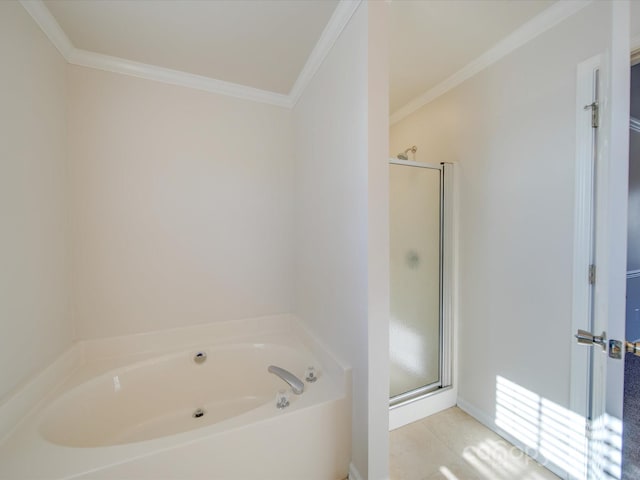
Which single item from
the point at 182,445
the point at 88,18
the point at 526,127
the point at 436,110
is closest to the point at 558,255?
the point at 526,127

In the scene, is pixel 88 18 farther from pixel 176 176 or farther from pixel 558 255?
pixel 558 255

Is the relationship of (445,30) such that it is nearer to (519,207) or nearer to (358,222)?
(519,207)

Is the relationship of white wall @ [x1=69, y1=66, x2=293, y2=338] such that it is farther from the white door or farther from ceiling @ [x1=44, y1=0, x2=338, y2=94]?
the white door

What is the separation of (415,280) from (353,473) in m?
1.21

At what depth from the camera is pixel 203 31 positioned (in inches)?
55.6

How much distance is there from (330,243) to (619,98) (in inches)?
46.6

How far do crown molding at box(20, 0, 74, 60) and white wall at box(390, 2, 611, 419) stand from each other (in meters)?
2.49

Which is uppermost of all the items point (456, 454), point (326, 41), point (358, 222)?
point (326, 41)

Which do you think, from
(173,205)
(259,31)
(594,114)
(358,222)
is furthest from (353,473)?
(259,31)

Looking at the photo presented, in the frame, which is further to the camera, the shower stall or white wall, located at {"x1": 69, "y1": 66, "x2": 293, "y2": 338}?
the shower stall

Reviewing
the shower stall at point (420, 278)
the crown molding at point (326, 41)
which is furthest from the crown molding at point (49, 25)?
the shower stall at point (420, 278)

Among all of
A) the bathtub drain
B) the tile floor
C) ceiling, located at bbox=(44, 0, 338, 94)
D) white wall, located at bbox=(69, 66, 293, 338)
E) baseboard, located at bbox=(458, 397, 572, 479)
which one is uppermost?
ceiling, located at bbox=(44, 0, 338, 94)

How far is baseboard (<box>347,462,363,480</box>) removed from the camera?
1226 millimetres

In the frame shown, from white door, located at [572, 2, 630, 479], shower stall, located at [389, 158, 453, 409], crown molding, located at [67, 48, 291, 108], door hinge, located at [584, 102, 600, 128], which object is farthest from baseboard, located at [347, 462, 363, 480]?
crown molding, located at [67, 48, 291, 108]
